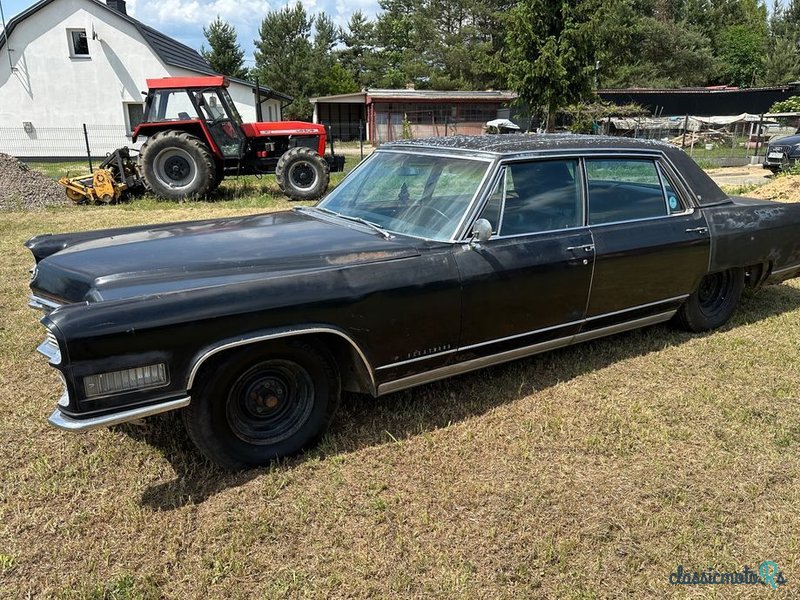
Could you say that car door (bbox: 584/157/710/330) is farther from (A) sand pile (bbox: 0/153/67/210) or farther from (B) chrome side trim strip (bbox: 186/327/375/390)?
(A) sand pile (bbox: 0/153/67/210)

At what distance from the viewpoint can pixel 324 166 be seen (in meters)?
12.7

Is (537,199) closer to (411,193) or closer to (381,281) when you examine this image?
(411,193)

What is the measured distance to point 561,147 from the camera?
3.96m

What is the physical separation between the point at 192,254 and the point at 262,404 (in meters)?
0.89

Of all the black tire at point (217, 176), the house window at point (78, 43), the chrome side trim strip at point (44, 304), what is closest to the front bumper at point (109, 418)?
the chrome side trim strip at point (44, 304)

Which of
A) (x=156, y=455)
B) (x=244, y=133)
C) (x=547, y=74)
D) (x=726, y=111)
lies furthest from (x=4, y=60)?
(x=726, y=111)

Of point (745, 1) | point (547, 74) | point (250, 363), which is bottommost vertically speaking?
point (250, 363)

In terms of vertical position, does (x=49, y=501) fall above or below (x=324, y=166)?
below

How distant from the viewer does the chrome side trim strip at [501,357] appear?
329 centimetres

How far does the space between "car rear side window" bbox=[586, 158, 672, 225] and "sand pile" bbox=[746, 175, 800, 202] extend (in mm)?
7003

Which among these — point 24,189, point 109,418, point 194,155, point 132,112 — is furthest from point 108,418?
point 132,112

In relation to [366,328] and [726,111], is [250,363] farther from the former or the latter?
[726,111]

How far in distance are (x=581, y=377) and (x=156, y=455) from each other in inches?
107

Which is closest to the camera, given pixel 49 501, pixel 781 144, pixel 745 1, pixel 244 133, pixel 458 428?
pixel 49 501
